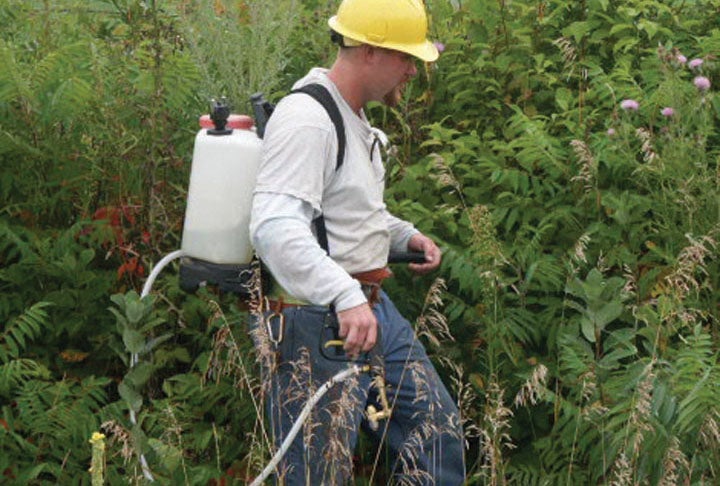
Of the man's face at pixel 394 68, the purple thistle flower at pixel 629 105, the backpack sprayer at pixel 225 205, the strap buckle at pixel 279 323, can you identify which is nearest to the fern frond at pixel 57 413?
the backpack sprayer at pixel 225 205

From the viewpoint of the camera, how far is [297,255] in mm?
Answer: 3996

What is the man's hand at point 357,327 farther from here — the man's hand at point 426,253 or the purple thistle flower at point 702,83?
the purple thistle flower at point 702,83

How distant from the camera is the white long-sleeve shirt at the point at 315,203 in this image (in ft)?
13.1

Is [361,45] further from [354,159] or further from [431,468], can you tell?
[431,468]

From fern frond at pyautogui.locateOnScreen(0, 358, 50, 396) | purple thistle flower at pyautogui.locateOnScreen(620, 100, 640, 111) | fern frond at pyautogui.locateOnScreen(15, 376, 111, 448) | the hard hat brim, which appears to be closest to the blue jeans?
the hard hat brim

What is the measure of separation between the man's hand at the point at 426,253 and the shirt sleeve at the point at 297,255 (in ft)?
2.84

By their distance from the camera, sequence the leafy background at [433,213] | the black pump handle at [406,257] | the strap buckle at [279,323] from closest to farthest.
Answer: the strap buckle at [279,323]
the black pump handle at [406,257]
the leafy background at [433,213]

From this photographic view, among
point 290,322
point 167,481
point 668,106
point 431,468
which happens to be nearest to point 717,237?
point 668,106

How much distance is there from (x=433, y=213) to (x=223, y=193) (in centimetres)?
144

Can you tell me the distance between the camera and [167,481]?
4707mm

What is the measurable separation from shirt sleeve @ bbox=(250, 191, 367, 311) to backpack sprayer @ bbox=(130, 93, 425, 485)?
0.91ft

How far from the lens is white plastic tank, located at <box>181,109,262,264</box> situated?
171 inches

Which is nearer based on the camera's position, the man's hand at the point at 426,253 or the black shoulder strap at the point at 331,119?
the black shoulder strap at the point at 331,119

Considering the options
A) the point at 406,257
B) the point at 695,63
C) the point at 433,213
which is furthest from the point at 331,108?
the point at 695,63
